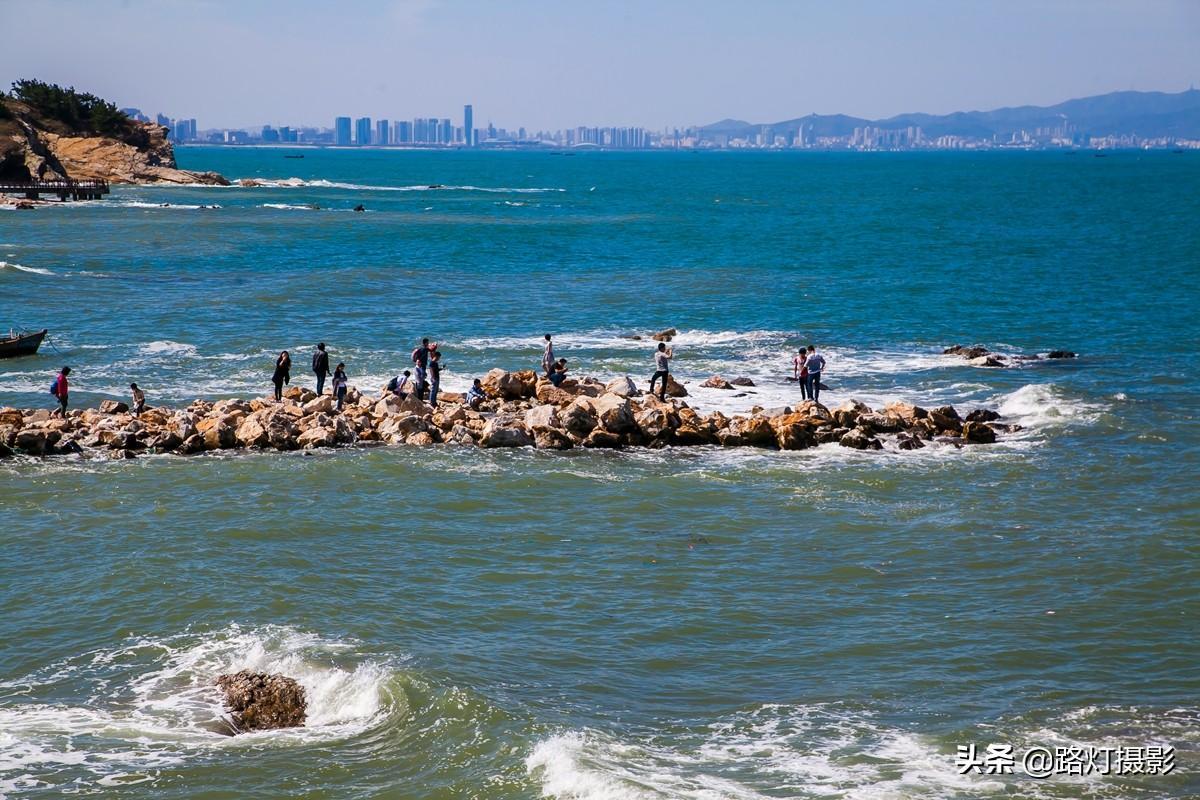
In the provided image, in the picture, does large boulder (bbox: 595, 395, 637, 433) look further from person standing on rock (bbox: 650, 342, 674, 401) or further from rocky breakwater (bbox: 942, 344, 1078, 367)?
rocky breakwater (bbox: 942, 344, 1078, 367)

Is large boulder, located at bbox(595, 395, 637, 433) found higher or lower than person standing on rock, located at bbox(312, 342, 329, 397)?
lower

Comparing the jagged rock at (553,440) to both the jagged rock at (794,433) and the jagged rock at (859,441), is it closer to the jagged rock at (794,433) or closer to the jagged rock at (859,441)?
the jagged rock at (794,433)

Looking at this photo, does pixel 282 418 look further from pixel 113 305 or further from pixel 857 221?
pixel 857 221

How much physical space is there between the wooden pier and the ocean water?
190 feet

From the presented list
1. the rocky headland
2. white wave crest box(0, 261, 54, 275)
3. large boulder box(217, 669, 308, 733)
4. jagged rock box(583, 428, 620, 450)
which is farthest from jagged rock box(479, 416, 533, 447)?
the rocky headland

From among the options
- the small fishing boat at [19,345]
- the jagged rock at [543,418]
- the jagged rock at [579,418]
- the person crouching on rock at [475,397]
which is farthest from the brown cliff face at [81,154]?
the jagged rock at [579,418]

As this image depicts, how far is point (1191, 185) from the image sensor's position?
148 m

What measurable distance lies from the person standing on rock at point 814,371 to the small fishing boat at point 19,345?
915 inches

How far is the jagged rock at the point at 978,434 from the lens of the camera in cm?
2908

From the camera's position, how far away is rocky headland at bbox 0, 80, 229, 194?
388ft

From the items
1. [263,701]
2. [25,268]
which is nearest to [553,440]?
[263,701]

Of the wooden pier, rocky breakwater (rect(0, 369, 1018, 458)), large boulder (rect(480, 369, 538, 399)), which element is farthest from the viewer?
the wooden pier

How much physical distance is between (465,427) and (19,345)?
1744 cm

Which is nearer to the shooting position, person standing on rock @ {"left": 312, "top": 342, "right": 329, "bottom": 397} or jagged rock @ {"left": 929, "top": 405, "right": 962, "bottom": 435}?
jagged rock @ {"left": 929, "top": 405, "right": 962, "bottom": 435}
